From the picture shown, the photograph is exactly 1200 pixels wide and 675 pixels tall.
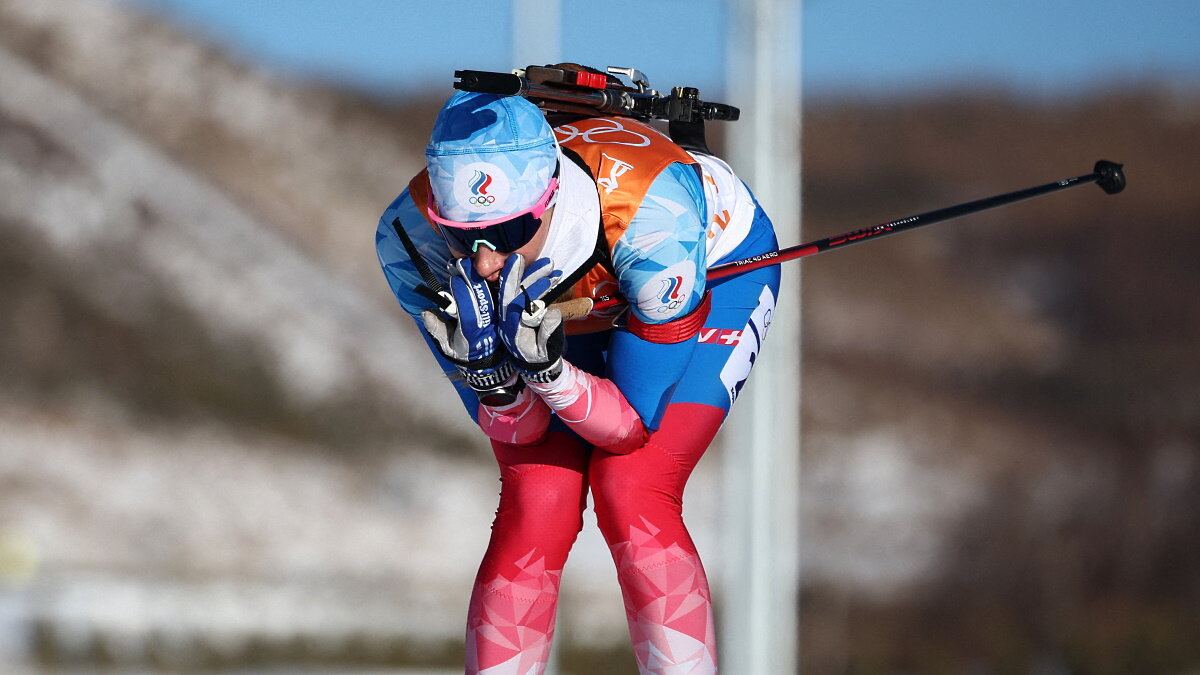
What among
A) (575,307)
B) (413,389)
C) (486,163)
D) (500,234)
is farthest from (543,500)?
(413,389)

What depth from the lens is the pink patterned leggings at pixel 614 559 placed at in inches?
124

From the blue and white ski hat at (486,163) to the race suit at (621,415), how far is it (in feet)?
0.41

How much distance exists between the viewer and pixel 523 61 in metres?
9.42

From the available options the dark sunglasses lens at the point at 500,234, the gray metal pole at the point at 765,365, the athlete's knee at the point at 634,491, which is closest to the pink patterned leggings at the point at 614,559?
the athlete's knee at the point at 634,491

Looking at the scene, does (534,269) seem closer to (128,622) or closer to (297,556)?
(128,622)

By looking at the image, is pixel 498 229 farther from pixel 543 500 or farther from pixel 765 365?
pixel 765 365

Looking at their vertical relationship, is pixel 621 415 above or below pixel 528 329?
below

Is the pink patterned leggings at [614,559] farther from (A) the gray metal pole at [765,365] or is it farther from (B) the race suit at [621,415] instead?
(A) the gray metal pole at [765,365]

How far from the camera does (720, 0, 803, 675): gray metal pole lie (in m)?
6.64

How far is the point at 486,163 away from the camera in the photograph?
2.91 m

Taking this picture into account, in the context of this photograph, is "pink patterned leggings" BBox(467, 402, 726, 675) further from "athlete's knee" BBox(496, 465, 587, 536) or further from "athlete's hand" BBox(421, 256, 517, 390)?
"athlete's hand" BBox(421, 256, 517, 390)

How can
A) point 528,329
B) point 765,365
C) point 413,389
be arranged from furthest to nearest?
1. point 413,389
2. point 765,365
3. point 528,329

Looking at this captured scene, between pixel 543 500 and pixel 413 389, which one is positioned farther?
pixel 413 389

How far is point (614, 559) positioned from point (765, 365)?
3607 mm
